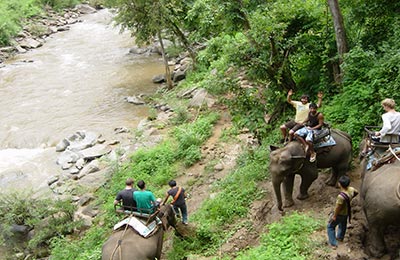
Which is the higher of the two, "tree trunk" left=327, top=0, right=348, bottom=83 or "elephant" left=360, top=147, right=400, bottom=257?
"tree trunk" left=327, top=0, right=348, bottom=83

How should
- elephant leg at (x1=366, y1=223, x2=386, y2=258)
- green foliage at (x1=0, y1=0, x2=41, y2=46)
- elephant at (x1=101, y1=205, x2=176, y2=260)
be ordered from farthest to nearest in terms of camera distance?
green foliage at (x1=0, y1=0, x2=41, y2=46) < elephant at (x1=101, y1=205, x2=176, y2=260) < elephant leg at (x1=366, y1=223, x2=386, y2=258)

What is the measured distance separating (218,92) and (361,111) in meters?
3.64

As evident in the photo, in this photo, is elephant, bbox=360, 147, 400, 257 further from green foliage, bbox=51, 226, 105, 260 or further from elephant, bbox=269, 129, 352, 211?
green foliage, bbox=51, 226, 105, 260

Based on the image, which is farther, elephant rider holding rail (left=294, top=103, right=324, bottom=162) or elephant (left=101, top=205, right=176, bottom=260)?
elephant rider holding rail (left=294, top=103, right=324, bottom=162)

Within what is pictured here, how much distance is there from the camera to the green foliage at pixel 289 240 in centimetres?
647

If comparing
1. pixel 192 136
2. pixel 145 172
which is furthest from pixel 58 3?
pixel 145 172

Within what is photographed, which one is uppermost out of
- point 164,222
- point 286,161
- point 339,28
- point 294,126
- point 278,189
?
point 339,28

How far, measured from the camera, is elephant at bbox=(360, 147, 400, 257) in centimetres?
579

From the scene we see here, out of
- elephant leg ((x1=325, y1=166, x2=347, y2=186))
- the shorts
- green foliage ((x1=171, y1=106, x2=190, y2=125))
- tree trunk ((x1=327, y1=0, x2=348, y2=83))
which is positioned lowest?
green foliage ((x1=171, y1=106, x2=190, y2=125))

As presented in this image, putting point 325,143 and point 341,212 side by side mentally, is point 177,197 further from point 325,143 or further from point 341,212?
point 341,212

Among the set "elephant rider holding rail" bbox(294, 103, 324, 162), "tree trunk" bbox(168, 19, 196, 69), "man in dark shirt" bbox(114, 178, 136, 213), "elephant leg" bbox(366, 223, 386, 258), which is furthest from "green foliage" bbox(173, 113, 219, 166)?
"tree trunk" bbox(168, 19, 196, 69)

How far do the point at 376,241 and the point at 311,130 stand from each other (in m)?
2.21

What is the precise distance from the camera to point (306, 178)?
7930 millimetres

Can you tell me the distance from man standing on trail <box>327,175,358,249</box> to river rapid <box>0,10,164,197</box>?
10375 mm
